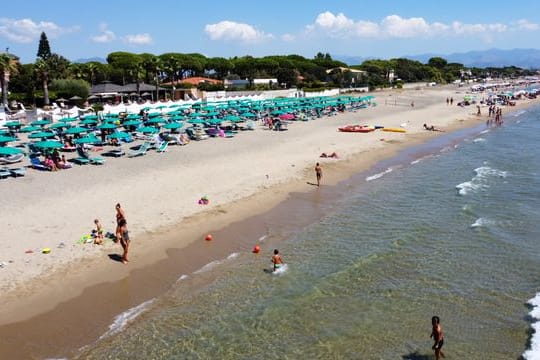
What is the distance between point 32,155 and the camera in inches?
1088

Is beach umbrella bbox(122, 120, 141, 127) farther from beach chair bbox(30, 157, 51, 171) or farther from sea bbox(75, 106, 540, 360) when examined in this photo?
sea bbox(75, 106, 540, 360)

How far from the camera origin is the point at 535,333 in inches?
453

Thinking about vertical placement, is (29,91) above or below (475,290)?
above

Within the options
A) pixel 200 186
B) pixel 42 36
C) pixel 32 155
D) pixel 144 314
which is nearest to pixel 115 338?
pixel 144 314

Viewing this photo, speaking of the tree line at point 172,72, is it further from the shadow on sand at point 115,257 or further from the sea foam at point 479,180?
the sea foam at point 479,180

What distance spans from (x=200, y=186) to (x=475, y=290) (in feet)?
42.1

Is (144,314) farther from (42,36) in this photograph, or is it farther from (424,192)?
(42,36)

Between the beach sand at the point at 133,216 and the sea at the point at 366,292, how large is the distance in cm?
105

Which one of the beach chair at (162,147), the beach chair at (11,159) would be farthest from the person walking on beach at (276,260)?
the beach chair at (11,159)

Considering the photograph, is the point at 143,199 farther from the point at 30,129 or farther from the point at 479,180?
the point at 30,129

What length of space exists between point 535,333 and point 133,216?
1301 centimetres

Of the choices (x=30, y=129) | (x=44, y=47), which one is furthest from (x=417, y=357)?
A: (x=44, y=47)

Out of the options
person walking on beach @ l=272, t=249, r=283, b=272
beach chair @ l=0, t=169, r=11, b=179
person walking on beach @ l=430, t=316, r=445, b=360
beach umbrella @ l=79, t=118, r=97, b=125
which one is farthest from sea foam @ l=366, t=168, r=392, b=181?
beach umbrella @ l=79, t=118, r=97, b=125

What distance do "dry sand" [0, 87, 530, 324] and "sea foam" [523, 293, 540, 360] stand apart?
32.4 ft
